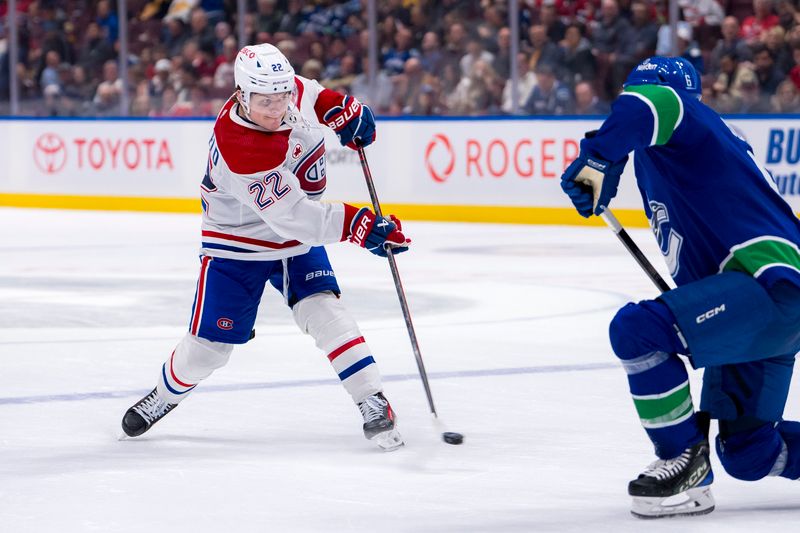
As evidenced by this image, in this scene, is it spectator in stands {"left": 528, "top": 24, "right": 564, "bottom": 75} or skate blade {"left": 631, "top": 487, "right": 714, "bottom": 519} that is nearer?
skate blade {"left": 631, "top": 487, "right": 714, "bottom": 519}

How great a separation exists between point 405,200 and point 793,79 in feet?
10.1

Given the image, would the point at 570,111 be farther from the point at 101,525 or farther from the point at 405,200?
the point at 101,525

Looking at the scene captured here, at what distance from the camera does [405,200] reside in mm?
11484

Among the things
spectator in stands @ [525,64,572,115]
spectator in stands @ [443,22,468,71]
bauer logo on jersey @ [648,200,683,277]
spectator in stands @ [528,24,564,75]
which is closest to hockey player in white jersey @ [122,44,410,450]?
bauer logo on jersey @ [648,200,683,277]

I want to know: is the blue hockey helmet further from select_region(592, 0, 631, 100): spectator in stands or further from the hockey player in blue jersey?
select_region(592, 0, 631, 100): spectator in stands

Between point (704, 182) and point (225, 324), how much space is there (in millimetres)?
1426

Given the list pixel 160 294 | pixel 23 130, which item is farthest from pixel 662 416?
pixel 23 130

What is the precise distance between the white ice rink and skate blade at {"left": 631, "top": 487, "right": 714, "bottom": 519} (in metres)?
0.03

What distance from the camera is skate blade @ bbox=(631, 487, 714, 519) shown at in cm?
301

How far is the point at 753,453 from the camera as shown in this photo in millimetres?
3059

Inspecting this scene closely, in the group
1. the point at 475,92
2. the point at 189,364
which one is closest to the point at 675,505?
the point at 189,364

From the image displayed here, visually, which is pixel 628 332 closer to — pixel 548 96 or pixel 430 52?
pixel 548 96

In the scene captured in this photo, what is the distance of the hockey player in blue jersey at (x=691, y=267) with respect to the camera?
2.83 meters

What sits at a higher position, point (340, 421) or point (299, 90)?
point (299, 90)
